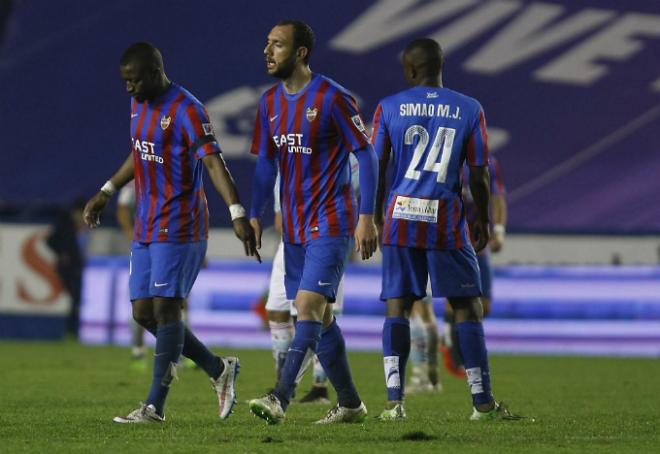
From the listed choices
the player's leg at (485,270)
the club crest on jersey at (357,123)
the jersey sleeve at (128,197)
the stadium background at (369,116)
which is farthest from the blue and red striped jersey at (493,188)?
the stadium background at (369,116)

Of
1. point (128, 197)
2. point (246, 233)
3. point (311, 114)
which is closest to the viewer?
point (246, 233)

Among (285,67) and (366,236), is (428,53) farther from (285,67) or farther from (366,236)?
(366,236)

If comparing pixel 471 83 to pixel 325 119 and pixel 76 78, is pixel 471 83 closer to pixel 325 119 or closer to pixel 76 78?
pixel 76 78

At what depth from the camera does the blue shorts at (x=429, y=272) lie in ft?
24.6

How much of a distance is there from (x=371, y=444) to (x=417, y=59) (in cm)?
235

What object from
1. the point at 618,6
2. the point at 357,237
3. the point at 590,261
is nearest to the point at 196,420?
the point at 357,237

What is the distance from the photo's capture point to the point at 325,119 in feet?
23.3

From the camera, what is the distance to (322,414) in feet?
26.9

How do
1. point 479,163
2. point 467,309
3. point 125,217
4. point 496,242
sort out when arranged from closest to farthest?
1. point 479,163
2. point 467,309
3. point 496,242
4. point 125,217

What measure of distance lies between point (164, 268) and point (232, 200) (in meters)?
0.57

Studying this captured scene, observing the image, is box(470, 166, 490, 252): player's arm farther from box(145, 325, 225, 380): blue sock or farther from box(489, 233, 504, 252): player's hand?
box(489, 233, 504, 252): player's hand

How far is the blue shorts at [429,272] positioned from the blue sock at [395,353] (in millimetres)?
157

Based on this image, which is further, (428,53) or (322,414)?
(322,414)

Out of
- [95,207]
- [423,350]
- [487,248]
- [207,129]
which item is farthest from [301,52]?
[487,248]
